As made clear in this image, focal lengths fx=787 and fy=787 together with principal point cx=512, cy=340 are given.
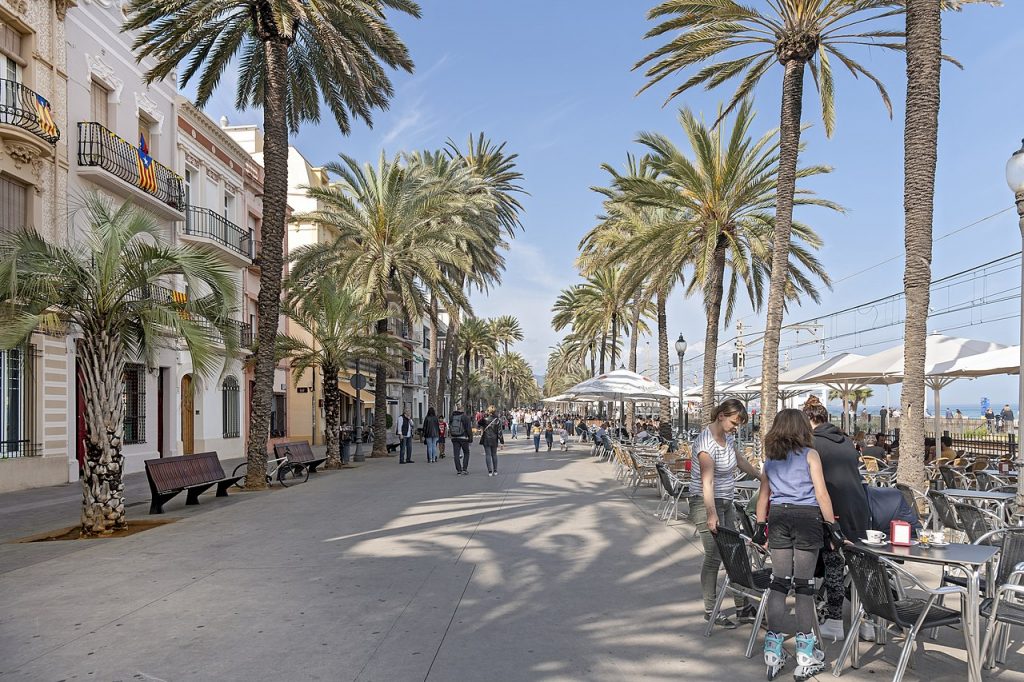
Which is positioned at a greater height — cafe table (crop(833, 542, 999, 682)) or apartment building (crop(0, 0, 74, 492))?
apartment building (crop(0, 0, 74, 492))

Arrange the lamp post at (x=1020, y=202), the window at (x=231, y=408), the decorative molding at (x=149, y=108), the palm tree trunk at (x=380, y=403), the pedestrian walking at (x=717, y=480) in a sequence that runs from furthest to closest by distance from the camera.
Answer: the window at (x=231, y=408), the palm tree trunk at (x=380, y=403), the decorative molding at (x=149, y=108), the lamp post at (x=1020, y=202), the pedestrian walking at (x=717, y=480)

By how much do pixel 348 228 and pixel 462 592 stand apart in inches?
837

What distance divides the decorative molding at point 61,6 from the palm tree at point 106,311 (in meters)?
10.8

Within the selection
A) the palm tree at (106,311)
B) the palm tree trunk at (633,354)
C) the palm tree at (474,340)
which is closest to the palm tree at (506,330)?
the palm tree at (474,340)

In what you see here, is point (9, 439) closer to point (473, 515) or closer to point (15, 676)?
point (473, 515)

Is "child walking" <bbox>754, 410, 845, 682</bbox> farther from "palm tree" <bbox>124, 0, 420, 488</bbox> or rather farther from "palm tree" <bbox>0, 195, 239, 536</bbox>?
"palm tree" <bbox>124, 0, 420, 488</bbox>

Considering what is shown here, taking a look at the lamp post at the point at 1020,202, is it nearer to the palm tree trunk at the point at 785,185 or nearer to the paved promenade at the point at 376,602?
the paved promenade at the point at 376,602

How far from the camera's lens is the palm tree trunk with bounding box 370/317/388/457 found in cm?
2680

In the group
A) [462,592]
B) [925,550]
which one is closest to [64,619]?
[462,592]

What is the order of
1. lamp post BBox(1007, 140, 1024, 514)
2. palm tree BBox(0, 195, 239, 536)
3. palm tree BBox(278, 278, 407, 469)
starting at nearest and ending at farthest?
lamp post BBox(1007, 140, 1024, 514), palm tree BBox(0, 195, 239, 536), palm tree BBox(278, 278, 407, 469)

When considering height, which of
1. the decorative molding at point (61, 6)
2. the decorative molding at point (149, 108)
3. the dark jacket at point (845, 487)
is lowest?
the dark jacket at point (845, 487)

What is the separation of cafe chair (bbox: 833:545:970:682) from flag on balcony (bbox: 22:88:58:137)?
18776 mm

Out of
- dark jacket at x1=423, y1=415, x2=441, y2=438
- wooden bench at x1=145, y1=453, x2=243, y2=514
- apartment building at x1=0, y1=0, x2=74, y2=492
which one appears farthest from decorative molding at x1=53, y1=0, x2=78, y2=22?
dark jacket at x1=423, y1=415, x2=441, y2=438

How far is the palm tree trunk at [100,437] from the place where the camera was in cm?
1065
